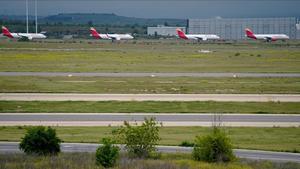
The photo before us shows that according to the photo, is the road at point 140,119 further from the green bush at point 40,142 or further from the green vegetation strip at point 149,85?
the green bush at point 40,142

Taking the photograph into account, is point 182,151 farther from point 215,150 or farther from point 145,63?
point 145,63

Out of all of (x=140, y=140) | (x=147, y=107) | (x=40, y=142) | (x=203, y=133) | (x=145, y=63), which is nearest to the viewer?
(x=40, y=142)

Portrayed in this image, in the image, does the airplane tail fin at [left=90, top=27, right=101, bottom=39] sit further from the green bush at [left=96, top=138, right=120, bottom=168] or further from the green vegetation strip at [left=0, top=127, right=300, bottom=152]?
the green bush at [left=96, top=138, right=120, bottom=168]

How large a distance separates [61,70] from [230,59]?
3136cm

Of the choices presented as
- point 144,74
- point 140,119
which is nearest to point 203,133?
point 140,119

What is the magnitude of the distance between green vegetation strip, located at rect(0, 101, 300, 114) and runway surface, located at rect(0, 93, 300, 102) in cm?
180

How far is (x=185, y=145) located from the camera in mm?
32188

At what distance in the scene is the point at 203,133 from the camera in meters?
36.3

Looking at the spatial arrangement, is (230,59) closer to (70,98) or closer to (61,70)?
(61,70)

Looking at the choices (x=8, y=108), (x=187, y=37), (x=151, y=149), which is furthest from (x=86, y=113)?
(x=187, y=37)

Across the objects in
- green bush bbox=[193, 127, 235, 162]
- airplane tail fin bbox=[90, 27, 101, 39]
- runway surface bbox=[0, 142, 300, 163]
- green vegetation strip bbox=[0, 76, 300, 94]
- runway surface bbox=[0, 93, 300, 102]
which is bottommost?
runway surface bbox=[0, 142, 300, 163]

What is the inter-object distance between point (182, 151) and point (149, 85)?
31.0m

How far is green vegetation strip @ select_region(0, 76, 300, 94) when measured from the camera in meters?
56.8

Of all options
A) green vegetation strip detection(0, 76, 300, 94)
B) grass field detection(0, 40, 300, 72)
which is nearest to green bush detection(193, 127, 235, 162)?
green vegetation strip detection(0, 76, 300, 94)
